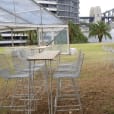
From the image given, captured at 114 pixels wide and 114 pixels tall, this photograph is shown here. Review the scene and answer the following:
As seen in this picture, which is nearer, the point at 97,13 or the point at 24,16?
the point at 24,16

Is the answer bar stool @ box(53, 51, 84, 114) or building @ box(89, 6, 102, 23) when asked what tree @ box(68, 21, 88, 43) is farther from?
bar stool @ box(53, 51, 84, 114)

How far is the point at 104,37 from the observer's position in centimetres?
6147

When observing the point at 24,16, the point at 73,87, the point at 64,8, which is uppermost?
the point at 64,8

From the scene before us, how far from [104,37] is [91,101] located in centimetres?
5433

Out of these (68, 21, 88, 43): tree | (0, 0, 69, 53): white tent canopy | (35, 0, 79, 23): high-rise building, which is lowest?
(68, 21, 88, 43): tree

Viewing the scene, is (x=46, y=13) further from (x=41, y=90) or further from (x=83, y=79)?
(x=41, y=90)

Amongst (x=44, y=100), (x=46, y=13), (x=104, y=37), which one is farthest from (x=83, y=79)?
(x=104, y=37)

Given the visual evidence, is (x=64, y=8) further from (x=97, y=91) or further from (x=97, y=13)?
(x=97, y=91)

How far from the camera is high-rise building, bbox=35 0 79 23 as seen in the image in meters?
67.9

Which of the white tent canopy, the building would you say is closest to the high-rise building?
the building

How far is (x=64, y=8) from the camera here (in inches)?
2901

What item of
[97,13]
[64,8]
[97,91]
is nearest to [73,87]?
[97,91]

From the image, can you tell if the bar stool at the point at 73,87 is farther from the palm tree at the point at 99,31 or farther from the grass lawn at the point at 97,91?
the palm tree at the point at 99,31

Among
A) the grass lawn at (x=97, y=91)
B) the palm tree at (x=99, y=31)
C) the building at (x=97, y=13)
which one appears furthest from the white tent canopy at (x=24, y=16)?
the palm tree at (x=99, y=31)
